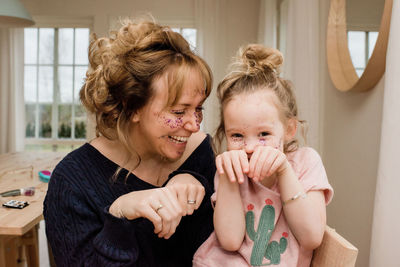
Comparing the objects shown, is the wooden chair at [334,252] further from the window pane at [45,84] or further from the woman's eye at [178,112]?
the window pane at [45,84]

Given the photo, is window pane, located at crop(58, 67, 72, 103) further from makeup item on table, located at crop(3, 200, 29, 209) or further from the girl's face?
the girl's face

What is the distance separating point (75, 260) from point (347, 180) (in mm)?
1634

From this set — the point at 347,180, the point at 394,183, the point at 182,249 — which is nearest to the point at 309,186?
the point at 394,183

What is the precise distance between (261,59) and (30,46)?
496 centimetres

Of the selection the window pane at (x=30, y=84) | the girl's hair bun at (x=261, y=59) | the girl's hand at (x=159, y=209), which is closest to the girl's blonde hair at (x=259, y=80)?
the girl's hair bun at (x=261, y=59)

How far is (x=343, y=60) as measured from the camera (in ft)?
7.29

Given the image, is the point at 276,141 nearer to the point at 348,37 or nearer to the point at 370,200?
the point at 370,200

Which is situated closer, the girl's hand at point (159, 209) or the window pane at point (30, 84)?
the girl's hand at point (159, 209)

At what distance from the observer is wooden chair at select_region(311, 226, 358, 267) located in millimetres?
821

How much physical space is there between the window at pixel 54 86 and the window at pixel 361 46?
3.98 meters

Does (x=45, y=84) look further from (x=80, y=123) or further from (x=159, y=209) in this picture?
(x=159, y=209)

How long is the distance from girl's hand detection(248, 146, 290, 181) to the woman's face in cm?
30

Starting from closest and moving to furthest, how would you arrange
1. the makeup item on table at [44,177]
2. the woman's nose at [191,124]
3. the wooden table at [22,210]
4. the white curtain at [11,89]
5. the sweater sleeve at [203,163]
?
the woman's nose at [191,124] < the sweater sleeve at [203,163] < the wooden table at [22,210] < the makeup item on table at [44,177] < the white curtain at [11,89]

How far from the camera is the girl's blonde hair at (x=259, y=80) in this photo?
1.10 m
